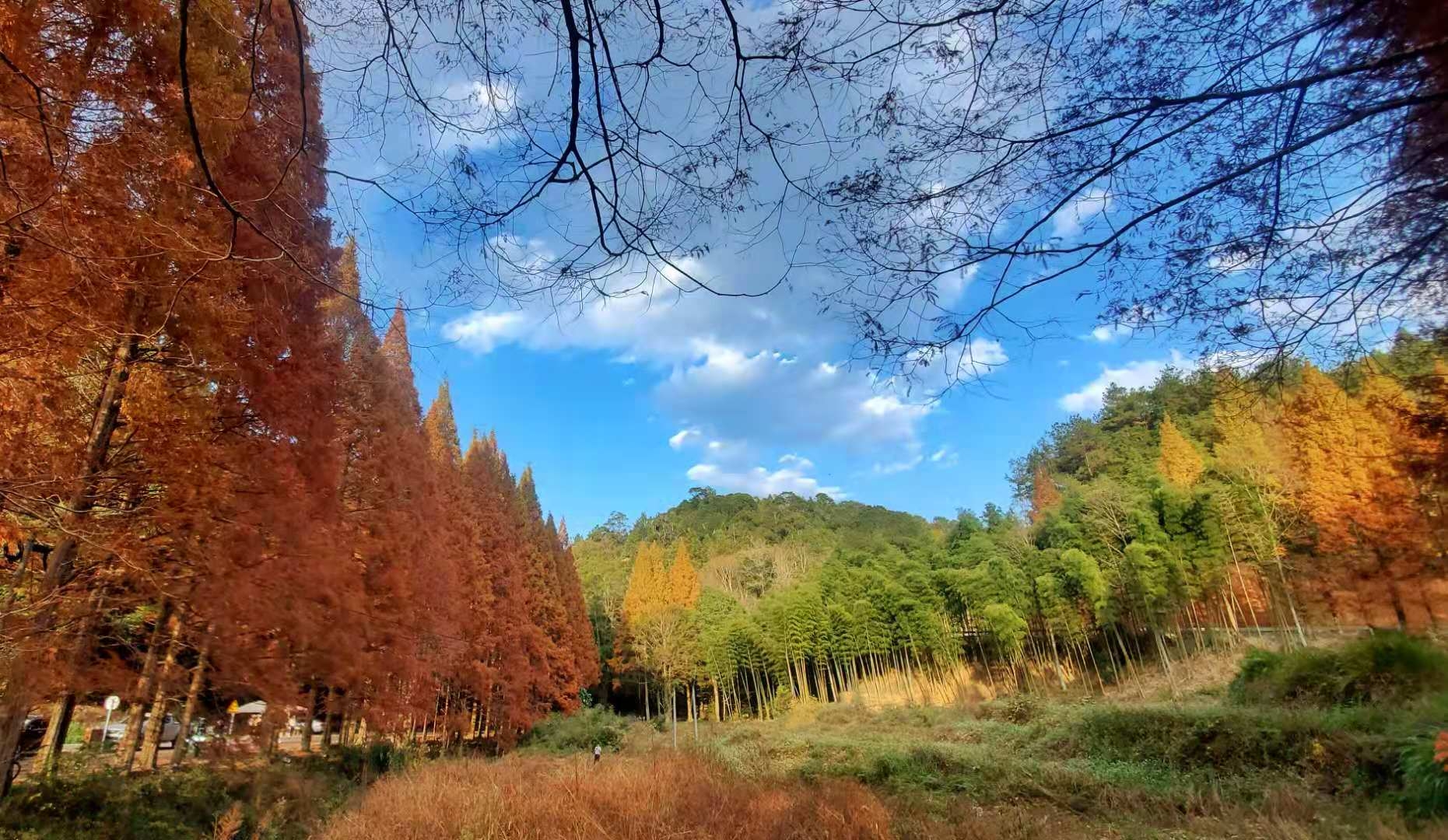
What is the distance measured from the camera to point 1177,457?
24641mm

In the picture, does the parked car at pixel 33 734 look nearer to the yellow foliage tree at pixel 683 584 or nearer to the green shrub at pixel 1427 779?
the green shrub at pixel 1427 779

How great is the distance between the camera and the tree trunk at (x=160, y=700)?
19.0 feet

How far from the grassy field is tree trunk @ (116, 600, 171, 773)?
67 centimetres

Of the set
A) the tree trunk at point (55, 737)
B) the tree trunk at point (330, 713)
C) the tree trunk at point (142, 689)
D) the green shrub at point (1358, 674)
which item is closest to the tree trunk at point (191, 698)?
the tree trunk at point (142, 689)

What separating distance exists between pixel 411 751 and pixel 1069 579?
72.8 ft

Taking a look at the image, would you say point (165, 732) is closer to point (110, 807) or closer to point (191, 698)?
point (110, 807)

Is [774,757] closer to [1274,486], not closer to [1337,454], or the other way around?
[1337,454]

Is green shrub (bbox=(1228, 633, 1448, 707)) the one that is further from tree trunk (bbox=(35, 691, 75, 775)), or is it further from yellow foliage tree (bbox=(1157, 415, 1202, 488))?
tree trunk (bbox=(35, 691, 75, 775))

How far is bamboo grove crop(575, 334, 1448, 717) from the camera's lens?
24.3 feet

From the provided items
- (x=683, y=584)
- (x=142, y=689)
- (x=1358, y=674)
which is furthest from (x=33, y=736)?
(x=683, y=584)

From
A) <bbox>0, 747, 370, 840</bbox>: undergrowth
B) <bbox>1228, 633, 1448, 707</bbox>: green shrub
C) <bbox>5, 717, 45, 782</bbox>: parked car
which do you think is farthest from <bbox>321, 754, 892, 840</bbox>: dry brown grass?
<bbox>1228, 633, 1448, 707</bbox>: green shrub

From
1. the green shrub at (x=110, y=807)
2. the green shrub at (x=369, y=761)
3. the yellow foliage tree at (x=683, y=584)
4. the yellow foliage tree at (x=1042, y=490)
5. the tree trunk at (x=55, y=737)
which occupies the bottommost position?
the green shrub at (x=369, y=761)

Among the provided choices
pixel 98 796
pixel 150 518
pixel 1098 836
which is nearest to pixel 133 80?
pixel 150 518

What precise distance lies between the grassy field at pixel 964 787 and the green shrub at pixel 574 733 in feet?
22.8
